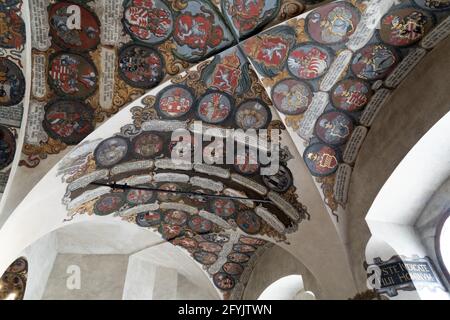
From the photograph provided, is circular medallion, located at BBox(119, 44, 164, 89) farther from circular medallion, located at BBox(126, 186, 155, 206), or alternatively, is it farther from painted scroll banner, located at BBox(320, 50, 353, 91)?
circular medallion, located at BBox(126, 186, 155, 206)

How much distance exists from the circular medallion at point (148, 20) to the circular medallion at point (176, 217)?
5.02 meters

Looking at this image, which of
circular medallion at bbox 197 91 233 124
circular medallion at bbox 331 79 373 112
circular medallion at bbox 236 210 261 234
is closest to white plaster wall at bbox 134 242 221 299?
circular medallion at bbox 236 210 261 234

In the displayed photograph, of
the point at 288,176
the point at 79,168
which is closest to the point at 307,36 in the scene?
the point at 288,176

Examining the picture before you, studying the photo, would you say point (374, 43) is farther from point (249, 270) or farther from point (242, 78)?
point (249, 270)

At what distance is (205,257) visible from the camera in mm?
11305

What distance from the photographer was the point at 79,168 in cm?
707

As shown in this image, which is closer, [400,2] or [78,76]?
[400,2]

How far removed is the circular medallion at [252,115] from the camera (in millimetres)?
→ 6781

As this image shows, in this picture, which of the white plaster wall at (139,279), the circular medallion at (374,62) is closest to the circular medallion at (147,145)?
the circular medallion at (374,62)

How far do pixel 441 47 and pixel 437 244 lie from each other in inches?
129

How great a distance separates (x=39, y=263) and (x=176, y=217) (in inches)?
186

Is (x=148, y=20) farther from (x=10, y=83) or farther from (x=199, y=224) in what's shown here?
(x=199, y=224)

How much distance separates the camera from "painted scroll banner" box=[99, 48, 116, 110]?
594cm

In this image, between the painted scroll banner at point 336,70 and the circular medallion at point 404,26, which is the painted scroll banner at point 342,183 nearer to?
the painted scroll banner at point 336,70
